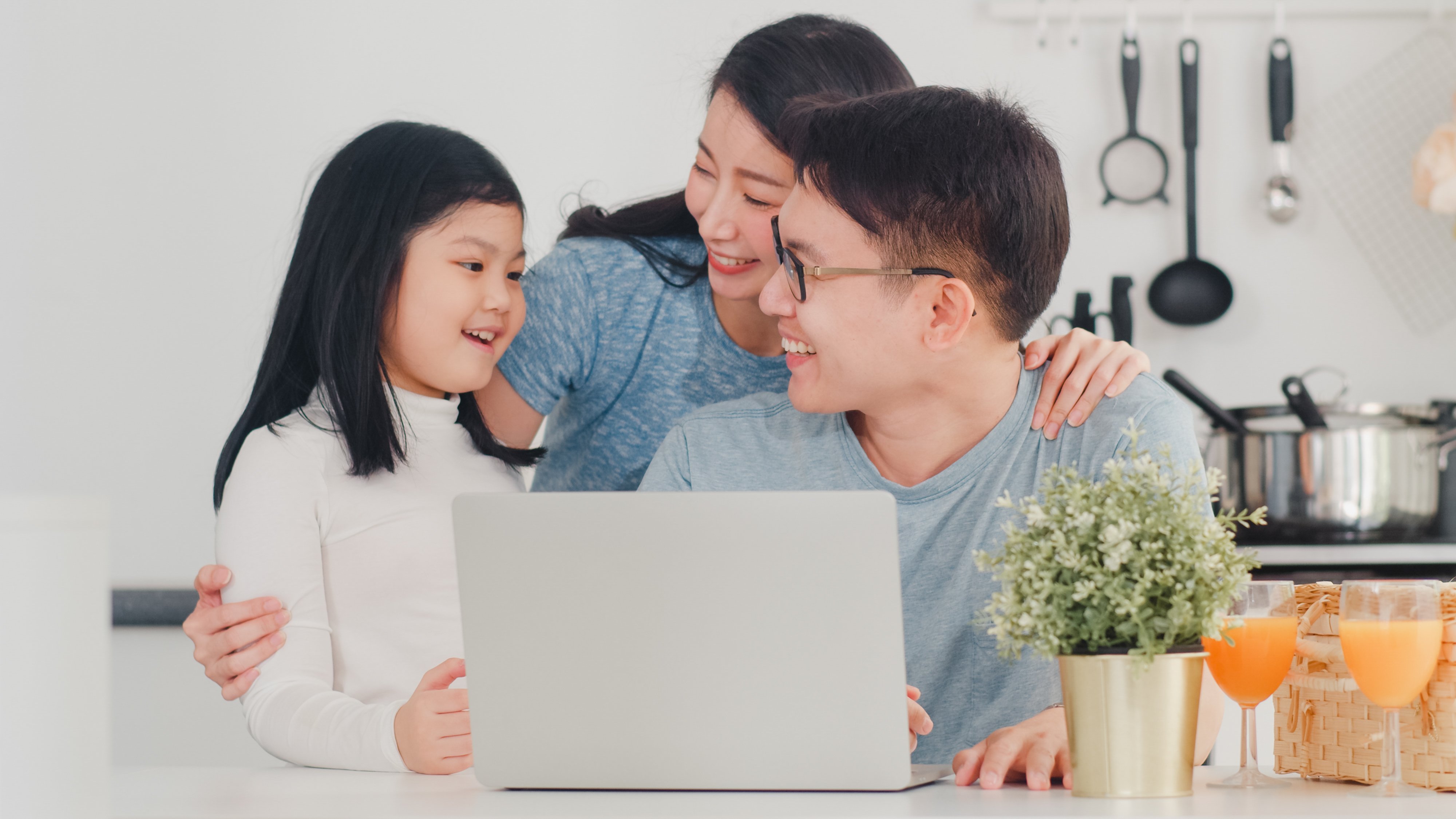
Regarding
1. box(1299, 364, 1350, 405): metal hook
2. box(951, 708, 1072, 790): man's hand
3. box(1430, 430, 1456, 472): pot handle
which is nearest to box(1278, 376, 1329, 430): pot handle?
box(1430, 430, 1456, 472): pot handle

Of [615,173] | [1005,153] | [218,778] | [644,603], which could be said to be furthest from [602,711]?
[615,173]

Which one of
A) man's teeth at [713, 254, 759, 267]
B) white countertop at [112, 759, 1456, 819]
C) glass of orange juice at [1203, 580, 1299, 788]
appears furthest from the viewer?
man's teeth at [713, 254, 759, 267]

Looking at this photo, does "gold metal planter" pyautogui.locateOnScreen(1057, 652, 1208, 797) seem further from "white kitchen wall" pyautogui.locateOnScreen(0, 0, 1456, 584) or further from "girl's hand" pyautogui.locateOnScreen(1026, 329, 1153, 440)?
"white kitchen wall" pyautogui.locateOnScreen(0, 0, 1456, 584)

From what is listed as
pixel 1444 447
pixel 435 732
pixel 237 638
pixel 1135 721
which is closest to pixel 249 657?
pixel 237 638

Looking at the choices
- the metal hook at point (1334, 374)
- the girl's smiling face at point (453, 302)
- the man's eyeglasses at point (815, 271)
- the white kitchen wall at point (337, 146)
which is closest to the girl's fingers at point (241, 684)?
the girl's smiling face at point (453, 302)

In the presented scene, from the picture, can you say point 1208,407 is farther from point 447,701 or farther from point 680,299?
point 447,701

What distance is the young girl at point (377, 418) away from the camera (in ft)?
4.17

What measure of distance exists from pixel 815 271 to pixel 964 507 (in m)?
0.29

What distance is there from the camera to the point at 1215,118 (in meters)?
2.49

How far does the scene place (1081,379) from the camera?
4.16 feet

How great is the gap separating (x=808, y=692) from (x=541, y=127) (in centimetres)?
186

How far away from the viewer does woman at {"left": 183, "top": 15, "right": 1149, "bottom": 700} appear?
1.46 m

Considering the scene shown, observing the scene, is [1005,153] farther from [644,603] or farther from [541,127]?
[541,127]

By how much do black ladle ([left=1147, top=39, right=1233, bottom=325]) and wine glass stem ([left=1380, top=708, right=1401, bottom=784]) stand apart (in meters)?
1.71
